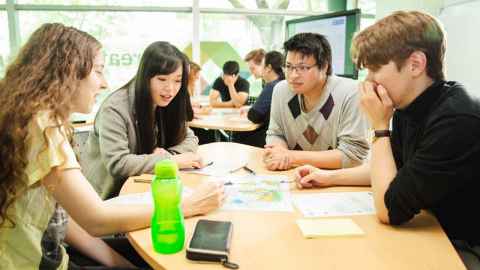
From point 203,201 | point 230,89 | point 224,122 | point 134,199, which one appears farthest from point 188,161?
point 230,89

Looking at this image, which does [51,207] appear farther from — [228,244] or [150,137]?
[150,137]

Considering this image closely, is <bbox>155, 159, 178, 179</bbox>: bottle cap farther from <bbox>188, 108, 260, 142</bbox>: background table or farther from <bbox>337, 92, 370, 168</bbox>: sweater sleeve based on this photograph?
<bbox>188, 108, 260, 142</bbox>: background table

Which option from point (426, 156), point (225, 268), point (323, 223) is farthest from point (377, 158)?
point (225, 268)

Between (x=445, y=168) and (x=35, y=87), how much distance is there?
1.07 m

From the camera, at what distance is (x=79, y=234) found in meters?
1.32

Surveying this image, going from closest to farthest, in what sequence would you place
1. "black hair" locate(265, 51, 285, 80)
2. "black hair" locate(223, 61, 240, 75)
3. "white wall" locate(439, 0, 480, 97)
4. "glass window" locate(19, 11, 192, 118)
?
1. "white wall" locate(439, 0, 480, 97)
2. "black hair" locate(265, 51, 285, 80)
3. "black hair" locate(223, 61, 240, 75)
4. "glass window" locate(19, 11, 192, 118)

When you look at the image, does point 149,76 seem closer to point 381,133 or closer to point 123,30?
point 381,133

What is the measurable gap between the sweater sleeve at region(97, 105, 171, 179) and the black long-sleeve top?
0.98 m

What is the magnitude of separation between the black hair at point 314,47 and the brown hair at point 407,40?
2.59ft

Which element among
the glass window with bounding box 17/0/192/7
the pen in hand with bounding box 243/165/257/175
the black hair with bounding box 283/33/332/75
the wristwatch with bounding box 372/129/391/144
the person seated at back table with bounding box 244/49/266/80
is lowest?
the pen in hand with bounding box 243/165/257/175

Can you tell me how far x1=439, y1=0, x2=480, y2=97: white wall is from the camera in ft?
9.18

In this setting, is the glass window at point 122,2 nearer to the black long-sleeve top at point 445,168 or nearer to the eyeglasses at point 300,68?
the eyeglasses at point 300,68

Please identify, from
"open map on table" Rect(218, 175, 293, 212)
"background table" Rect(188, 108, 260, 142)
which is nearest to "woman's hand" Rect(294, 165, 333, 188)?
"open map on table" Rect(218, 175, 293, 212)

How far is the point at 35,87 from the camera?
102 cm
